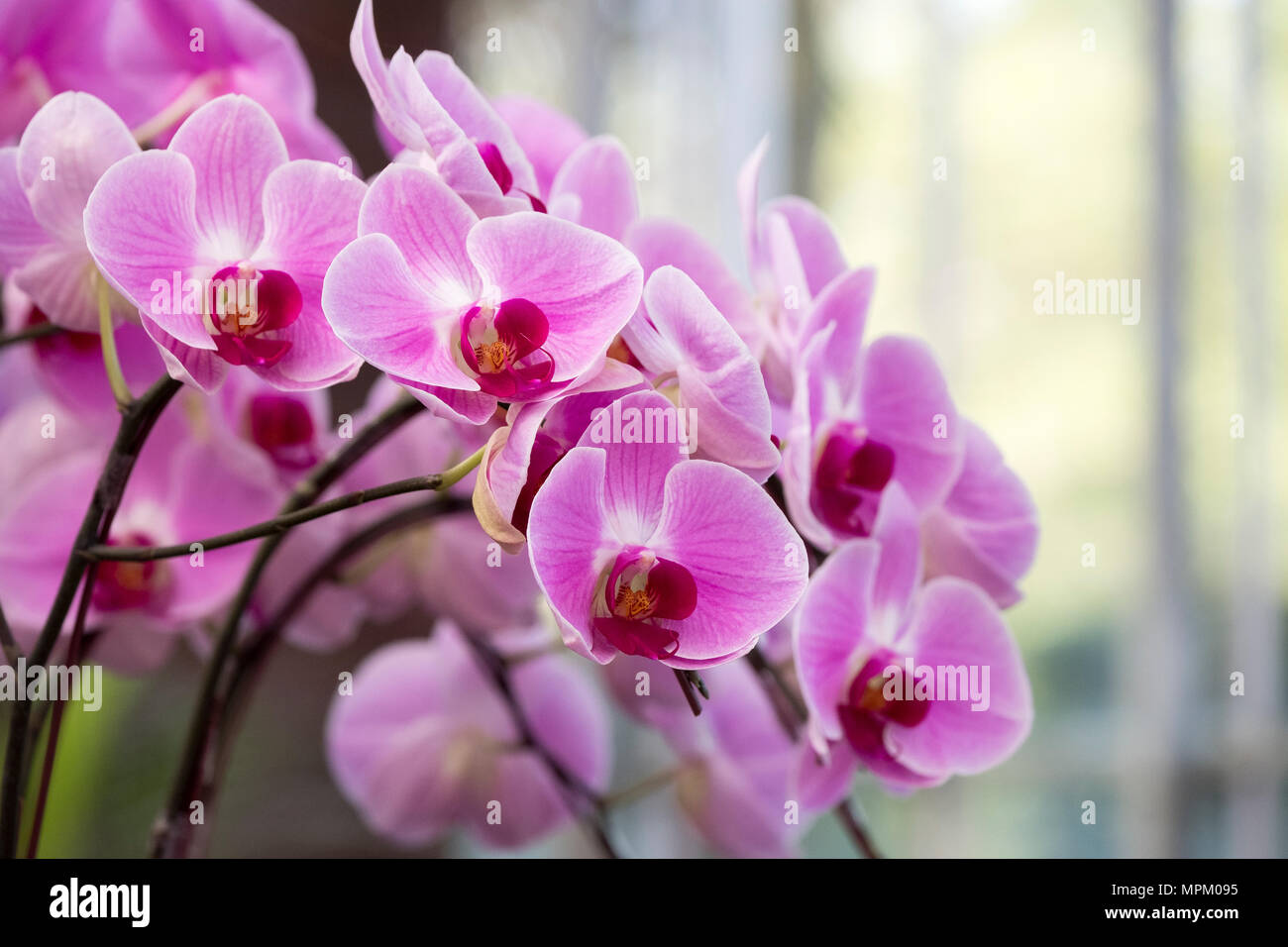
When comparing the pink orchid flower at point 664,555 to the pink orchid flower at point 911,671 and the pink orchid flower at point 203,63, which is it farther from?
the pink orchid flower at point 203,63

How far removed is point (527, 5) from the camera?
190 cm

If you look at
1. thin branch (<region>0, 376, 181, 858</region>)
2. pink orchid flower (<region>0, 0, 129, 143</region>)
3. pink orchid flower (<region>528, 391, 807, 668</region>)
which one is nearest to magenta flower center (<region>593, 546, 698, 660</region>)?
pink orchid flower (<region>528, 391, 807, 668</region>)

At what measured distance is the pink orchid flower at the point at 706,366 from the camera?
0.69ft

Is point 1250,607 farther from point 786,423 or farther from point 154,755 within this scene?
point 786,423

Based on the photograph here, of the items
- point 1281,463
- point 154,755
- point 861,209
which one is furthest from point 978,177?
point 154,755

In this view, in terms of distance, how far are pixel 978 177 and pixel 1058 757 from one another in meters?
1.10

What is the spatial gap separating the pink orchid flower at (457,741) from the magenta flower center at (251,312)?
19 cm

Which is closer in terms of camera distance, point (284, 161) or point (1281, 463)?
point (284, 161)

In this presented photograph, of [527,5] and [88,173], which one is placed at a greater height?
[527,5]

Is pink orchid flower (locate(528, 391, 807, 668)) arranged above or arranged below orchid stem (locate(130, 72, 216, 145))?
below

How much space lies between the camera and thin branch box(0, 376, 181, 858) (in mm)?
240

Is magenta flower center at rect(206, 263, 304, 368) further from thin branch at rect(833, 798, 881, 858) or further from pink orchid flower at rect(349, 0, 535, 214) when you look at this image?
thin branch at rect(833, 798, 881, 858)

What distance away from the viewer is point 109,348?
9.6 inches

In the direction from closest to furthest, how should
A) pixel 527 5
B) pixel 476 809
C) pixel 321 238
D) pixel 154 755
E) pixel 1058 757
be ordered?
pixel 321 238 < pixel 476 809 < pixel 154 755 < pixel 527 5 < pixel 1058 757
